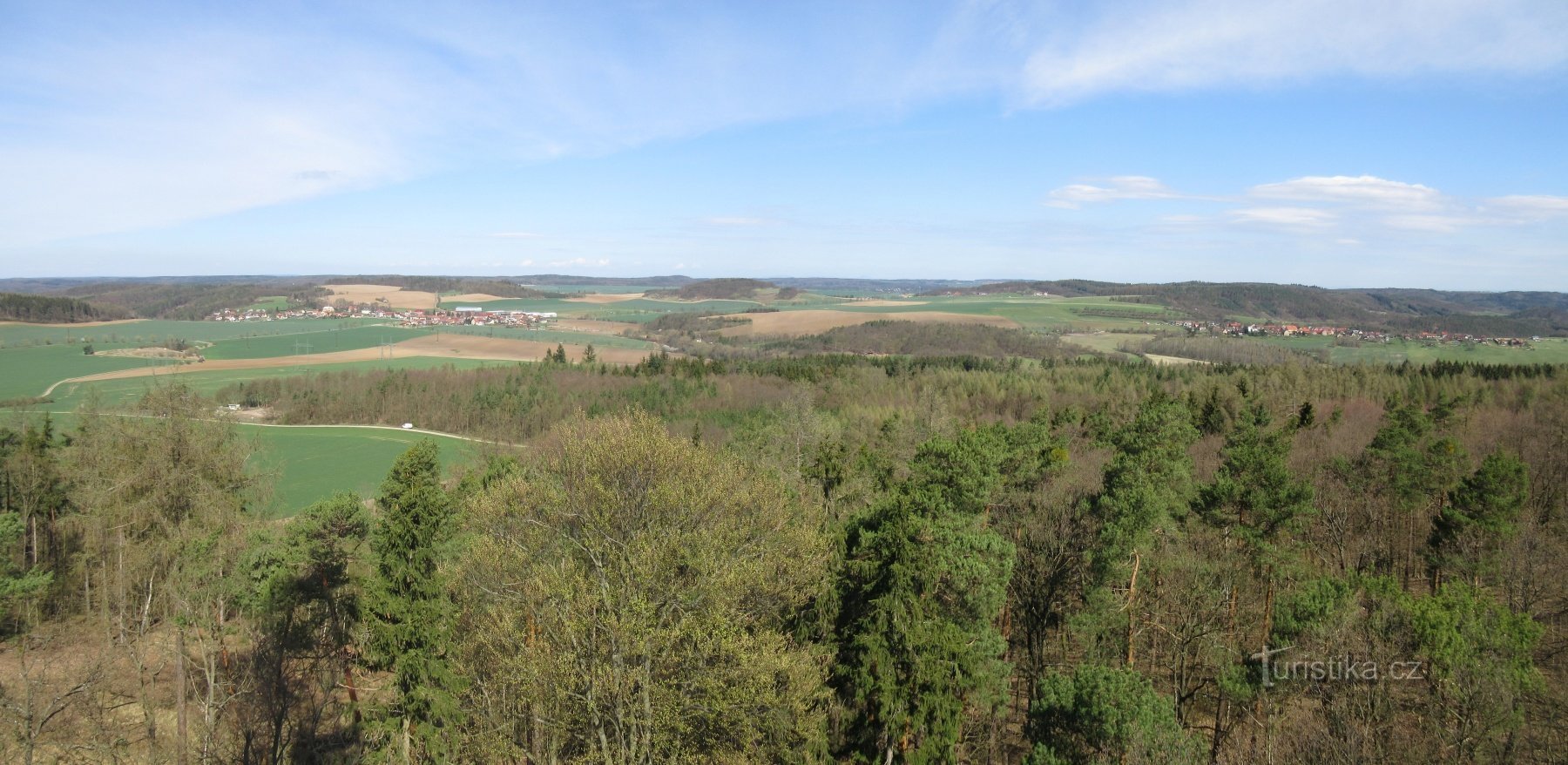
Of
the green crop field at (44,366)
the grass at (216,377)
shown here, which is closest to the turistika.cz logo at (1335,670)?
the grass at (216,377)

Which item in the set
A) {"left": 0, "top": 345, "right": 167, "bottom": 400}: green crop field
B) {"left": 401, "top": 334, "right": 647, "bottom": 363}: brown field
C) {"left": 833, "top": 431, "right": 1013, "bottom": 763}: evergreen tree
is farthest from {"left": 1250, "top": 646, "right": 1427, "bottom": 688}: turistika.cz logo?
{"left": 401, "top": 334, "right": 647, "bottom": 363}: brown field

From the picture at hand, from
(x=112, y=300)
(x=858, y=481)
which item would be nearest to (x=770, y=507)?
(x=858, y=481)

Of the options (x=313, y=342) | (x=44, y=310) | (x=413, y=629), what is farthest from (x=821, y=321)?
(x=413, y=629)

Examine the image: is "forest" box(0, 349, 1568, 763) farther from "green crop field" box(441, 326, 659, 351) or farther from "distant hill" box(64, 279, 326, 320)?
"distant hill" box(64, 279, 326, 320)

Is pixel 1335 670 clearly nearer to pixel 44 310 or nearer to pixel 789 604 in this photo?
pixel 789 604

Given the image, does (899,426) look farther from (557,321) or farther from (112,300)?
(112,300)

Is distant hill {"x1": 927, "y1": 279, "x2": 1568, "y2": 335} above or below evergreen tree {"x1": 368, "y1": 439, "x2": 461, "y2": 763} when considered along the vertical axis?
above

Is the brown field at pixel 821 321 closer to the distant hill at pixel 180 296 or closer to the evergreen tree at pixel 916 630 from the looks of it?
the distant hill at pixel 180 296
